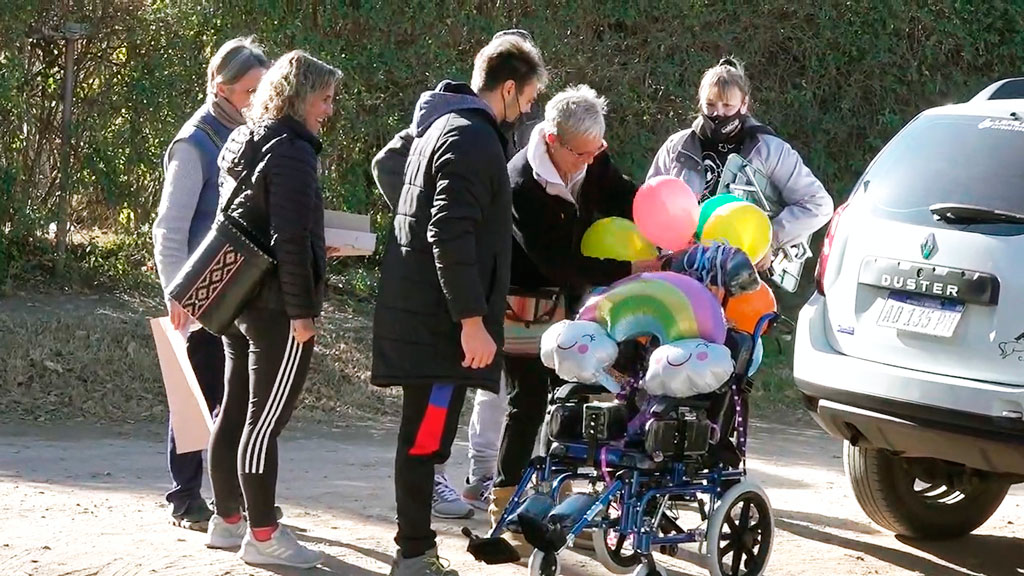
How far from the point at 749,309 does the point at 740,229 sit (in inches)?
12.1

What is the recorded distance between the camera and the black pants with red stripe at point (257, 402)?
5.43 meters

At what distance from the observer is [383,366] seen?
17.1 feet

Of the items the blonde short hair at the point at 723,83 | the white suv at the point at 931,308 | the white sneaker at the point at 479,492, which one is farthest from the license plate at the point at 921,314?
the white sneaker at the point at 479,492

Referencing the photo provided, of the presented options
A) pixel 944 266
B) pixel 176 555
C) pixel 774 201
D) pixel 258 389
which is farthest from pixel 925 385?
pixel 176 555

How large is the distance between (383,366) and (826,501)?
2.84 m

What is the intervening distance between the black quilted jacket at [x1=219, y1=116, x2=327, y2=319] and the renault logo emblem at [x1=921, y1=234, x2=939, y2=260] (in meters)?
2.14

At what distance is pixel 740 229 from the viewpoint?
19.1 ft

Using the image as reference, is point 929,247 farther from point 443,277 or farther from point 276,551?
point 276,551

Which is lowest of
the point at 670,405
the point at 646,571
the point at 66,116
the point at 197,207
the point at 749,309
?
the point at 646,571

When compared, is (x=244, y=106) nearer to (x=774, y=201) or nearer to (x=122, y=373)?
(x=774, y=201)

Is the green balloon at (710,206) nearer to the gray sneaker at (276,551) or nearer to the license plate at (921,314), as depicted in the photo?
the license plate at (921,314)

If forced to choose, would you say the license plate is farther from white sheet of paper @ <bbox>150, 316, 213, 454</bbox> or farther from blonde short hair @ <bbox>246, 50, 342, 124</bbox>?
white sheet of paper @ <bbox>150, 316, 213, 454</bbox>

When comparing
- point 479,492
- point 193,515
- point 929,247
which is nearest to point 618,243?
point 929,247

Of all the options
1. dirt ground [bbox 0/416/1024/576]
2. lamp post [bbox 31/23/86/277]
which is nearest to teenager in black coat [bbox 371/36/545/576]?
dirt ground [bbox 0/416/1024/576]
